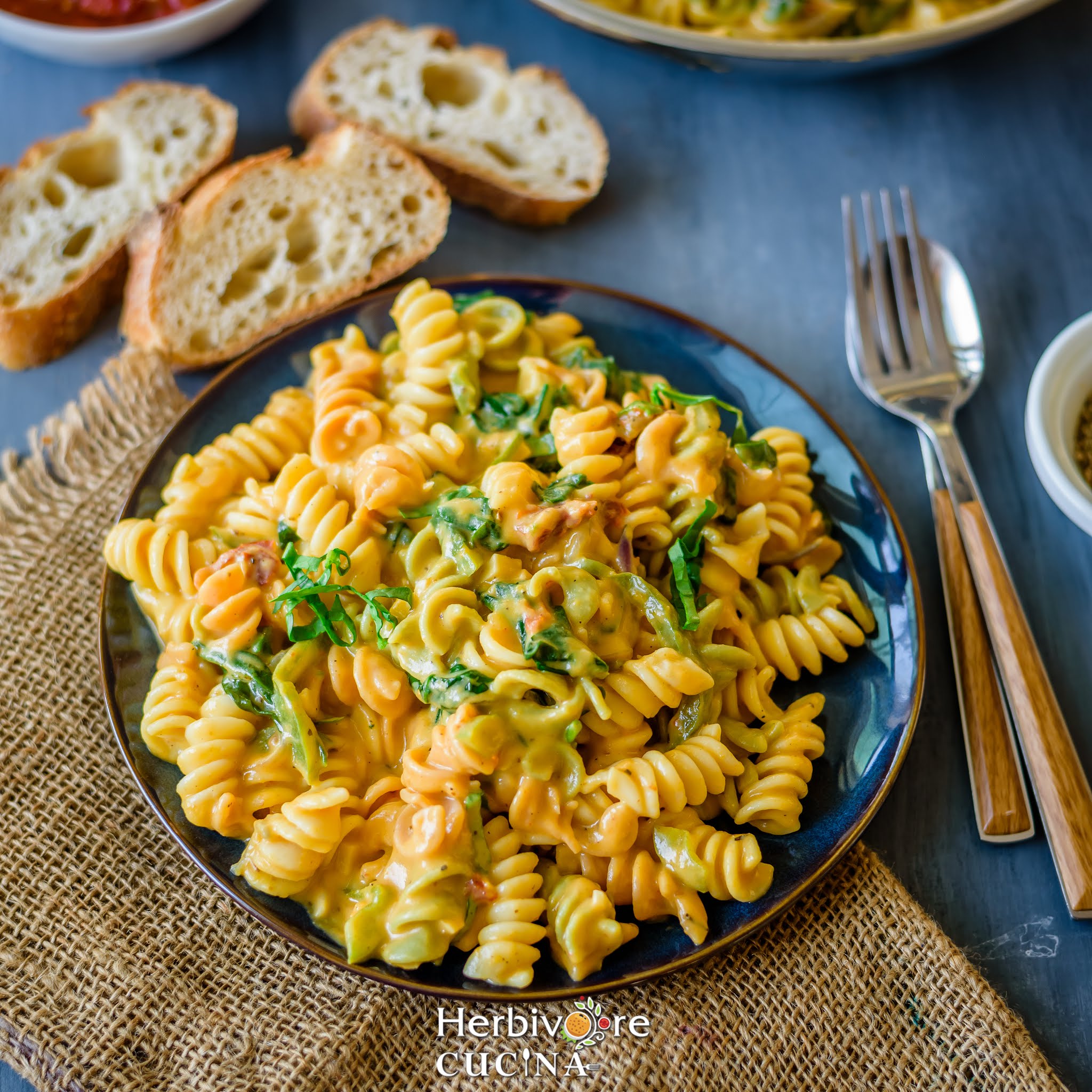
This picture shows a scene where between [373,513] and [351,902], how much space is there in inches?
37.5

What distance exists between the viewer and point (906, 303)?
137 inches

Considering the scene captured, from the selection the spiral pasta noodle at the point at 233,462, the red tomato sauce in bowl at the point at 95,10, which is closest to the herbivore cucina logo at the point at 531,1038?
the spiral pasta noodle at the point at 233,462

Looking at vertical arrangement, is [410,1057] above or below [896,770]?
below

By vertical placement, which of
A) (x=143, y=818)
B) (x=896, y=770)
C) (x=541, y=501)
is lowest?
(x=143, y=818)

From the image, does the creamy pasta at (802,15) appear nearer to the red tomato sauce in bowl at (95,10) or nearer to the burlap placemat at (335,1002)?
the red tomato sauce in bowl at (95,10)

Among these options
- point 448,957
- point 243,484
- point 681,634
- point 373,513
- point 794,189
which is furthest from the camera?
point 794,189

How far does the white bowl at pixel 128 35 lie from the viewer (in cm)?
394

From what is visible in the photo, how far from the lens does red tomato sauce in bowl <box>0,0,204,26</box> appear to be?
404 centimetres

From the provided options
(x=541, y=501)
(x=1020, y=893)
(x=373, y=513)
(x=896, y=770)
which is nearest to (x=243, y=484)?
(x=373, y=513)

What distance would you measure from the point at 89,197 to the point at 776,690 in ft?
9.99

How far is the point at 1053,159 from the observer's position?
4.10 meters

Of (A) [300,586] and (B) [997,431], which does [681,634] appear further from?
(B) [997,431]

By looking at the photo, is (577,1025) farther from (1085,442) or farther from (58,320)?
(58,320)

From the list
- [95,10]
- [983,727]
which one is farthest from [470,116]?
[983,727]
